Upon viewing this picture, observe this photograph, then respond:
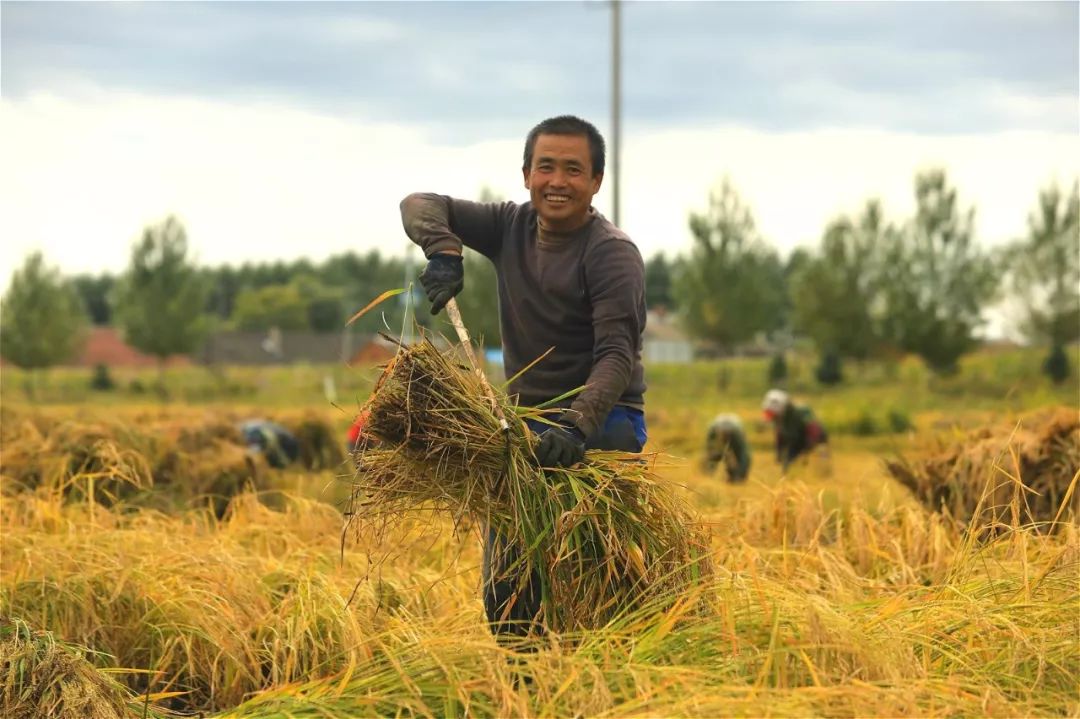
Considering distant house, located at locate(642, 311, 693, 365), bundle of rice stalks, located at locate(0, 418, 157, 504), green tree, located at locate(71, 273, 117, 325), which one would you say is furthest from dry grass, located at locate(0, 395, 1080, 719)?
green tree, located at locate(71, 273, 117, 325)

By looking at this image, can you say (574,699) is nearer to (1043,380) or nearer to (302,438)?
(302,438)

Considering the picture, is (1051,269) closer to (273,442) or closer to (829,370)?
(829,370)

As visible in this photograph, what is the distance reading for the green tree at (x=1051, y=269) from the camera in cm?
3155

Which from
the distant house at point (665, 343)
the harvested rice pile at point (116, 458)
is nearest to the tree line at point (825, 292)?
the harvested rice pile at point (116, 458)

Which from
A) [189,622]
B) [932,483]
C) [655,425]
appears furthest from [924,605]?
[655,425]

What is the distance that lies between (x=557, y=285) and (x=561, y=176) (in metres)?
0.34

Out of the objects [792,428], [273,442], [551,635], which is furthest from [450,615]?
[792,428]

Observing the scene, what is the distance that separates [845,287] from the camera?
34312 millimetres

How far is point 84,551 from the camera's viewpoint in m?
5.70

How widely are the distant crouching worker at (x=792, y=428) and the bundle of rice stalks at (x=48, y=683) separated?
10452mm

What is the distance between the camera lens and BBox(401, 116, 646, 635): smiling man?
4.09m

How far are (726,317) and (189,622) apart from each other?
102 ft

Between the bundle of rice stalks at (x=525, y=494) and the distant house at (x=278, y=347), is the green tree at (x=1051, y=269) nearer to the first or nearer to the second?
the bundle of rice stalks at (x=525, y=494)

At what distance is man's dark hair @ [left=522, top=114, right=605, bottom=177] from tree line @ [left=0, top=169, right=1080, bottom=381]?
22716 mm
